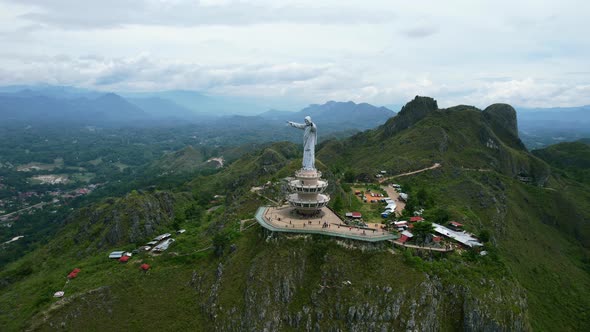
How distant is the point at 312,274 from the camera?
44906mm

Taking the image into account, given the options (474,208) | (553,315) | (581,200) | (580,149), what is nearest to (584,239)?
(581,200)

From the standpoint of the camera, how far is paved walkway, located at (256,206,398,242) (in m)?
45.9

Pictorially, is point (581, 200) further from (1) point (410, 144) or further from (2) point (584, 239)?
(1) point (410, 144)

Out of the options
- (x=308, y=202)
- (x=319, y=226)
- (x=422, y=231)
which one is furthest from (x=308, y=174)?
(x=422, y=231)

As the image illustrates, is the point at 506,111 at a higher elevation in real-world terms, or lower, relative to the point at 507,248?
higher

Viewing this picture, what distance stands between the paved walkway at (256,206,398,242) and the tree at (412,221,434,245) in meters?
4.22

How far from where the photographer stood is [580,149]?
16225 centimetres

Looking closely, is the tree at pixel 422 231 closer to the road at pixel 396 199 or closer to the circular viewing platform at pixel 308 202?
the road at pixel 396 199

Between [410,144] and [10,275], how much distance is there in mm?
106916

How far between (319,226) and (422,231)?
1440cm

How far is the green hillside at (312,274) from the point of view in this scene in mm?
41344

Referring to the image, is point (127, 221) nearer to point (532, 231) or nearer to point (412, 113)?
point (532, 231)

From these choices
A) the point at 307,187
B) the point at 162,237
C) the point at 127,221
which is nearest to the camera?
the point at 307,187

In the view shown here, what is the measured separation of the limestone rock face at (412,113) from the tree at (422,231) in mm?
96276
